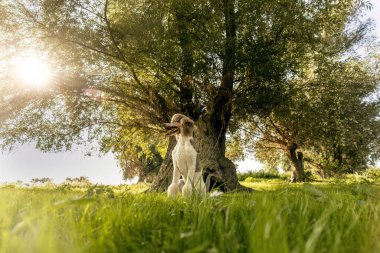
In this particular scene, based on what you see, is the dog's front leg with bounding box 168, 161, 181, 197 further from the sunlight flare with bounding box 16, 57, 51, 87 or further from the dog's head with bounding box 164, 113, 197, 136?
the sunlight flare with bounding box 16, 57, 51, 87

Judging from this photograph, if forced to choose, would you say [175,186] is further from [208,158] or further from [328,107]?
[328,107]

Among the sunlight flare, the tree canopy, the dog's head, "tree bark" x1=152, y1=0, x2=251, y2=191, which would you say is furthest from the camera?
the sunlight flare

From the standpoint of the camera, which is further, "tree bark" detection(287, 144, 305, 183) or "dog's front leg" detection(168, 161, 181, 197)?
"tree bark" detection(287, 144, 305, 183)

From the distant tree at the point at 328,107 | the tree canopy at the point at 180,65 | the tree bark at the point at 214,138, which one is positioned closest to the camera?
the tree canopy at the point at 180,65

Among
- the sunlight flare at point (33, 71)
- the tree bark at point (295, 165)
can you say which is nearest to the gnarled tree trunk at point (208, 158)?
the sunlight flare at point (33, 71)

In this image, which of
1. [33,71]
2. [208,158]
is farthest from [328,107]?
[33,71]

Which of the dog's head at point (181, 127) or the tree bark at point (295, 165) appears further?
the tree bark at point (295, 165)

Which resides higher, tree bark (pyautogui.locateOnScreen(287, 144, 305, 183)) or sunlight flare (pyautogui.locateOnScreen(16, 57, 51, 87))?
sunlight flare (pyautogui.locateOnScreen(16, 57, 51, 87))

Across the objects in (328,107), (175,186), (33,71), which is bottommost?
(175,186)

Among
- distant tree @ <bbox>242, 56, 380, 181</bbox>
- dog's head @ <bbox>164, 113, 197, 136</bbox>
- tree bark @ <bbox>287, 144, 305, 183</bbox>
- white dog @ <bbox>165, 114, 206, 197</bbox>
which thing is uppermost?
distant tree @ <bbox>242, 56, 380, 181</bbox>

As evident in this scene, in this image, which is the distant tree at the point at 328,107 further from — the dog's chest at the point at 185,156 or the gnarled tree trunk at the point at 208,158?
the dog's chest at the point at 185,156

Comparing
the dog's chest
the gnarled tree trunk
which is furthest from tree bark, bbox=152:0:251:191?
the dog's chest

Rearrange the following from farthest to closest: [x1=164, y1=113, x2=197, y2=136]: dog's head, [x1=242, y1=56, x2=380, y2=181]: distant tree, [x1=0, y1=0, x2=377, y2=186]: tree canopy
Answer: [x1=242, y1=56, x2=380, y2=181]: distant tree
[x1=0, y1=0, x2=377, y2=186]: tree canopy
[x1=164, y1=113, x2=197, y2=136]: dog's head

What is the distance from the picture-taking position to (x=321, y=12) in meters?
13.1
